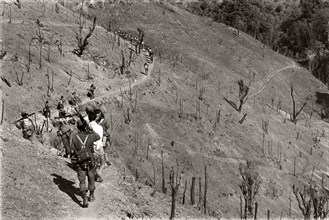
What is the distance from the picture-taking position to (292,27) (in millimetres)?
78562

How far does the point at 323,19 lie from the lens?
75688mm

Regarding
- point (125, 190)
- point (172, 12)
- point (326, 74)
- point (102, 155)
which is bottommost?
point (326, 74)

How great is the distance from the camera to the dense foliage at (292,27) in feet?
241

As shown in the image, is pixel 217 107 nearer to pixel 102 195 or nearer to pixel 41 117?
pixel 41 117

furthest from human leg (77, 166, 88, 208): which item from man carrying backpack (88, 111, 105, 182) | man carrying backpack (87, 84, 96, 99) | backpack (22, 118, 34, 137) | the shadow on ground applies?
man carrying backpack (87, 84, 96, 99)

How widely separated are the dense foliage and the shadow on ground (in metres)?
60.3

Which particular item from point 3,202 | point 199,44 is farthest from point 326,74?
point 3,202

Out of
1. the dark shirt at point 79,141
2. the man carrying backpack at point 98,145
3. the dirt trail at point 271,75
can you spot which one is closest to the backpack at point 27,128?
the man carrying backpack at point 98,145

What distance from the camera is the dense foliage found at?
73.4 metres

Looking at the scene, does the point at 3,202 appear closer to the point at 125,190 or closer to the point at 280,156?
the point at 125,190

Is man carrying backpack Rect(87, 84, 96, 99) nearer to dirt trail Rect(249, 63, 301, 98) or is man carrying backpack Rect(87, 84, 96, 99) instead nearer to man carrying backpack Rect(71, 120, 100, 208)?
man carrying backpack Rect(71, 120, 100, 208)

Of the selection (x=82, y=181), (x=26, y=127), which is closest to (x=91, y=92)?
(x=26, y=127)

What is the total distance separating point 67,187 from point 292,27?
230ft

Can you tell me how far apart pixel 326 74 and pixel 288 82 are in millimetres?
11315
